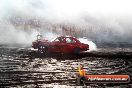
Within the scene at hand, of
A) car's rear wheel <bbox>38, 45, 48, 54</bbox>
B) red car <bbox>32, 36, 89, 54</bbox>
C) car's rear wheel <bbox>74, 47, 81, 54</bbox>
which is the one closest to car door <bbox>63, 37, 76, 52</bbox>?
red car <bbox>32, 36, 89, 54</bbox>

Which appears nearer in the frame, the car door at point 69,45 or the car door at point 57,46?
the car door at point 57,46

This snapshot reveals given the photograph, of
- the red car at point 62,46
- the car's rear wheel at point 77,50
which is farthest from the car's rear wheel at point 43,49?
the car's rear wheel at point 77,50

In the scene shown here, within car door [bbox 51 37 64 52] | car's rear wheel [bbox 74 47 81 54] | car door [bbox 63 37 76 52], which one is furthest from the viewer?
car's rear wheel [bbox 74 47 81 54]

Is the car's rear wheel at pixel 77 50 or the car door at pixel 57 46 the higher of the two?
the car door at pixel 57 46

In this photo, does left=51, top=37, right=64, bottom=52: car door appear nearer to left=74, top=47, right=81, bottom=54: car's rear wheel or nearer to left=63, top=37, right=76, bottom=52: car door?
left=63, top=37, right=76, bottom=52: car door

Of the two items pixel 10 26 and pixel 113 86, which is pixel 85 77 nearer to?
pixel 113 86

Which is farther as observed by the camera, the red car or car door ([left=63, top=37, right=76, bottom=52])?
car door ([left=63, top=37, right=76, bottom=52])

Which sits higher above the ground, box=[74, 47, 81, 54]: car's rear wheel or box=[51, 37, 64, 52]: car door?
box=[51, 37, 64, 52]: car door

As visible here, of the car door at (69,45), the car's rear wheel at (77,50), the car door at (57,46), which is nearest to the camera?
the car door at (57,46)

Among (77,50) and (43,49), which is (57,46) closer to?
(43,49)

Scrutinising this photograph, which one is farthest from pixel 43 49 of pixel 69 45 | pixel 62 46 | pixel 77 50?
pixel 77 50

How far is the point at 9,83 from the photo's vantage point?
14125 millimetres

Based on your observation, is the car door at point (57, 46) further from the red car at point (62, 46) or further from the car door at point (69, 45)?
the car door at point (69, 45)

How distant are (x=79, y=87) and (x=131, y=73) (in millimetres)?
5428
